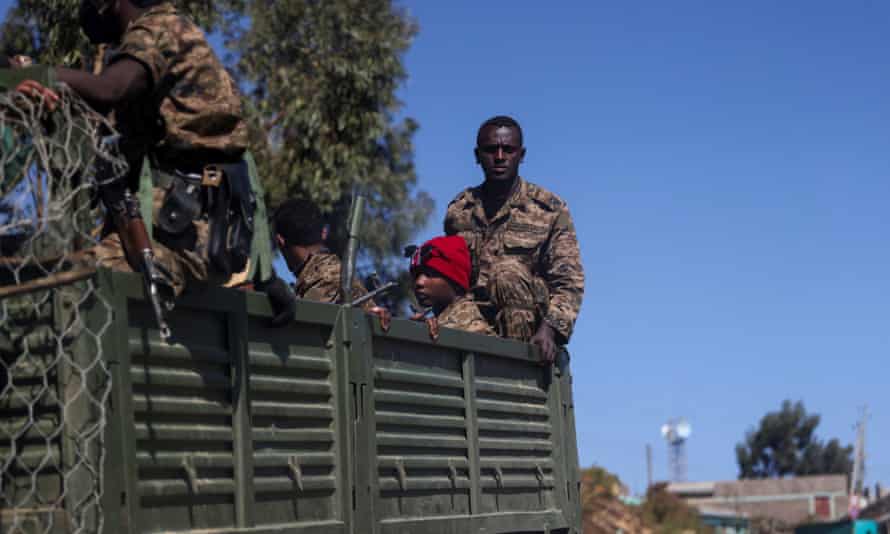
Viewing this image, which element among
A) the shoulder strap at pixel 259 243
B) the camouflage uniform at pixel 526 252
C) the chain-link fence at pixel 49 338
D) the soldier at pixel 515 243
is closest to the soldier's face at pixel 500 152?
the soldier at pixel 515 243

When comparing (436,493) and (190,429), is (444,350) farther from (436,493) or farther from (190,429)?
(190,429)

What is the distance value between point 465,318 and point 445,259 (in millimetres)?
378

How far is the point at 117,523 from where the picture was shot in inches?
152

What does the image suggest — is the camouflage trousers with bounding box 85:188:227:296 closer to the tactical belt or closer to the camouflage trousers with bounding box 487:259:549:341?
the tactical belt

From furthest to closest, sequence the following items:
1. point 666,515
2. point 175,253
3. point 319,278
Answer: point 666,515 → point 319,278 → point 175,253

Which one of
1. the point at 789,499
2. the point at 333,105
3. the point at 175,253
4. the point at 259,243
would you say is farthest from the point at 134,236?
the point at 789,499

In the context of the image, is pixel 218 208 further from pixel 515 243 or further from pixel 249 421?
pixel 515 243

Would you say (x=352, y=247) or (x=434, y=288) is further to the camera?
(x=434, y=288)

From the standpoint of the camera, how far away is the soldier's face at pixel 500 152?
26.6 feet

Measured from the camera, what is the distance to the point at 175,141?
449 cm

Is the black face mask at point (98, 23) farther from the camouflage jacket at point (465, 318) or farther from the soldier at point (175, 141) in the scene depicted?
the camouflage jacket at point (465, 318)

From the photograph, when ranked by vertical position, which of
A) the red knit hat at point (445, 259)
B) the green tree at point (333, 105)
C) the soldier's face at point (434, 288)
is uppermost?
the green tree at point (333, 105)

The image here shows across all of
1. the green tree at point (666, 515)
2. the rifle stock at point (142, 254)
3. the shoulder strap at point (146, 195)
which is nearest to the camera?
the rifle stock at point (142, 254)

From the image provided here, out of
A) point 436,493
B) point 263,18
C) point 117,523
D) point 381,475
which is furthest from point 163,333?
point 263,18
